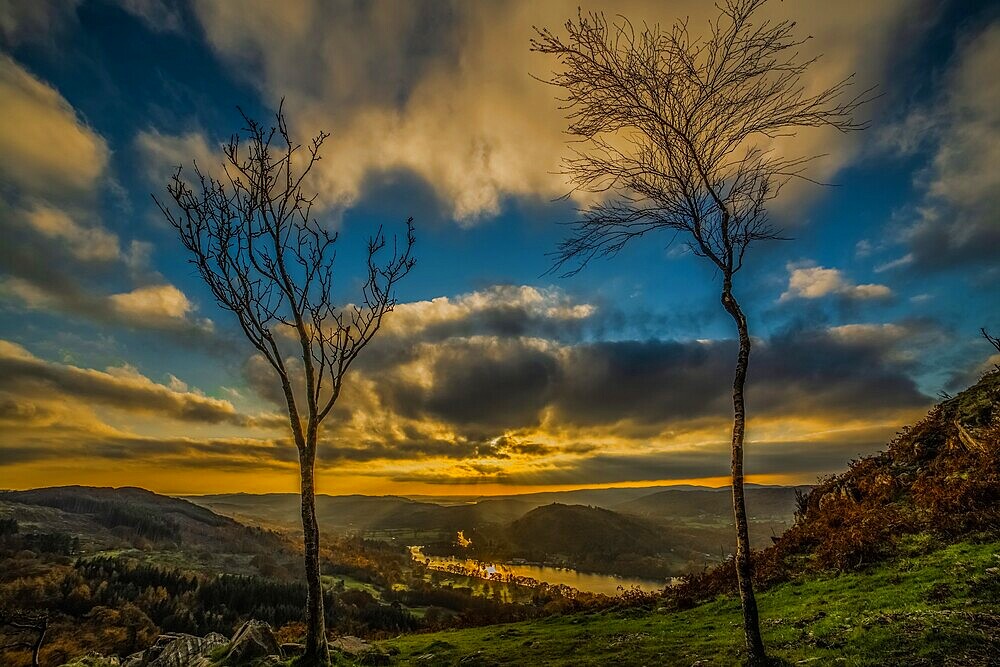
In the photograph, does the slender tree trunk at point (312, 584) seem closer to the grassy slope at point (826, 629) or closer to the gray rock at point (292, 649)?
the gray rock at point (292, 649)

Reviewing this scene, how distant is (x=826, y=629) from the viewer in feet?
38.3

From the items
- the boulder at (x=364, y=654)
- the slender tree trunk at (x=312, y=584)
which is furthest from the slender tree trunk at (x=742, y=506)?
the boulder at (x=364, y=654)

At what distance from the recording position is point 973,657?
8.22 metres

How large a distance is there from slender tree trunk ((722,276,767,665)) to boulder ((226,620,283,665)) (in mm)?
14045

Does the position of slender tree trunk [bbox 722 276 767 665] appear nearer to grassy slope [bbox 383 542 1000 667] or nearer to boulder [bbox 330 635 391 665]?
grassy slope [bbox 383 542 1000 667]

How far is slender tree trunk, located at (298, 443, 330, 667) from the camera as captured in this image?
44.2 feet

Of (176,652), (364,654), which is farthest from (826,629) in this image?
(176,652)

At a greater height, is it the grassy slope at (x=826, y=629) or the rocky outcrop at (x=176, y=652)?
the grassy slope at (x=826, y=629)

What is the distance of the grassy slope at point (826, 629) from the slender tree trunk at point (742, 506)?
1106 mm

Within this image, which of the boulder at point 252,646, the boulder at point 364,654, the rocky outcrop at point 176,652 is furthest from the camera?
the rocky outcrop at point 176,652

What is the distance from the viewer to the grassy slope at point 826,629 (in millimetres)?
9312

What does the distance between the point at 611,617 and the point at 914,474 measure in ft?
56.8

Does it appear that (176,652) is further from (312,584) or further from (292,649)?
(312,584)

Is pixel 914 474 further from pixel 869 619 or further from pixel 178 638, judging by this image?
pixel 178 638
